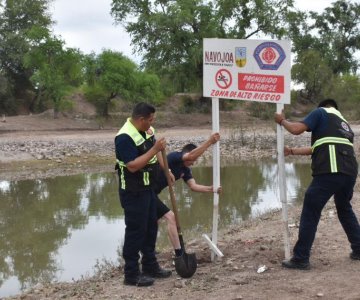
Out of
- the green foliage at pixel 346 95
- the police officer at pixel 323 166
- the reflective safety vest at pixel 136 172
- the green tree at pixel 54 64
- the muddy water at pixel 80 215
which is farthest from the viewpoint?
the green foliage at pixel 346 95

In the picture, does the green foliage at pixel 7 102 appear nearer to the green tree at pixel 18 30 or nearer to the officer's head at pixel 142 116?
the green tree at pixel 18 30

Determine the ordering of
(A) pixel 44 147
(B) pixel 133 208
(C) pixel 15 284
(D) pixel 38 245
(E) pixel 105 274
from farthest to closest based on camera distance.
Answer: (A) pixel 44 147 < (D) pixel 38 245 < (C) pixel 15 284 < (E) pixel 105 274 < (B) pixel 133 208

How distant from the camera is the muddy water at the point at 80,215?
862cm

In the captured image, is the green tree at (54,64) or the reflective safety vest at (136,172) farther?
the green tree at (54,64)

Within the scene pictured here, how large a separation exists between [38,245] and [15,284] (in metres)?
2.10

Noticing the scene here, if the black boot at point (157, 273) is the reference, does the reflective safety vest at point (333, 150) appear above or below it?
above

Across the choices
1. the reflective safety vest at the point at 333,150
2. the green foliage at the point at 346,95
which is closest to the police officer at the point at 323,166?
the reflective safety vest at the point at 333,150

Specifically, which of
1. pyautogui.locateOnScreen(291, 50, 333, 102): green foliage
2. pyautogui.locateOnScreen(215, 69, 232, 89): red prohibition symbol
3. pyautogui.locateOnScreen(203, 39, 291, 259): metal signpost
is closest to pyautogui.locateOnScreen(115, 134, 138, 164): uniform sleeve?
pyautogui.locateOnScreen(203, 39, 291, 259): metal signpost

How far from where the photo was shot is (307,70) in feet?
139

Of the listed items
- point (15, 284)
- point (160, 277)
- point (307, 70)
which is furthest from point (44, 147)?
point (307, 70)

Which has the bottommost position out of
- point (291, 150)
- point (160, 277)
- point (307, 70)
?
point (160, 277)

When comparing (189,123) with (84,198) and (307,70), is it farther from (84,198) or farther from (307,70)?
(84,198)

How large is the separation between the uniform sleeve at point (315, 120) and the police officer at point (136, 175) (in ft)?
5.20

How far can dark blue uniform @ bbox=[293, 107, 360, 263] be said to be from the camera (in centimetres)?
599
